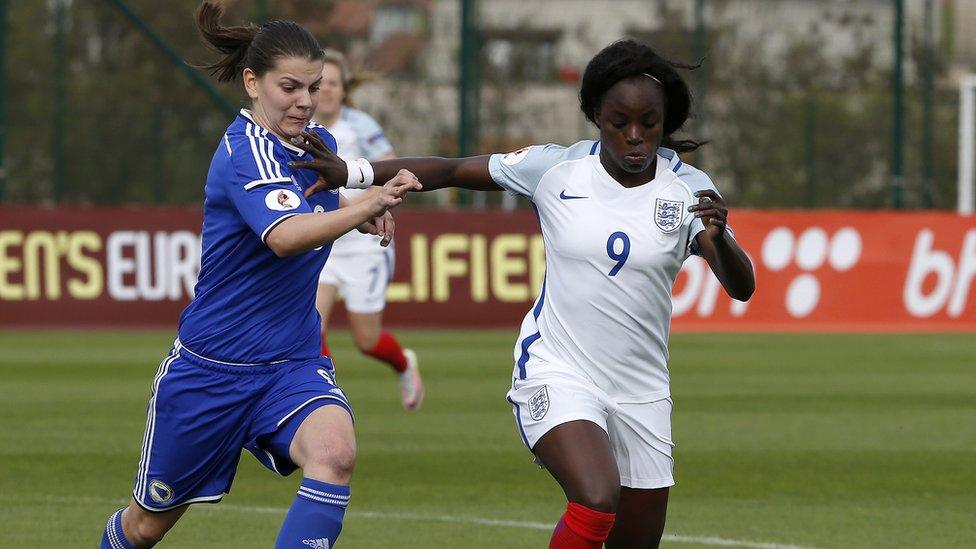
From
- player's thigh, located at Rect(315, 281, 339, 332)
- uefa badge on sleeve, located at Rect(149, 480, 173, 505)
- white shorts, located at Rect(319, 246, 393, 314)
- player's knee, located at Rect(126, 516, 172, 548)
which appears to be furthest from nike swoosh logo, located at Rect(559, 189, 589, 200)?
white shorts, located at Rect(319, 246, 393, 314)

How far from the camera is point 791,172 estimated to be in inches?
883

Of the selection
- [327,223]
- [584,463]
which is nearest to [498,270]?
[584,463]

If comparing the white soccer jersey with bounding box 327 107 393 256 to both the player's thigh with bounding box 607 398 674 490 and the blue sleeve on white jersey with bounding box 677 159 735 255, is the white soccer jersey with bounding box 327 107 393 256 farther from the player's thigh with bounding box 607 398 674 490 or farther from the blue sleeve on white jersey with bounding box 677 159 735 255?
the player's thigh with bounding box 607 398 674 490

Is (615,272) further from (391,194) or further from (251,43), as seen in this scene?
(251,43)

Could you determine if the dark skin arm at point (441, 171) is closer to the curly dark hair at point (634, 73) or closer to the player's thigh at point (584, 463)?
the curly dark hair at point (634, 73)

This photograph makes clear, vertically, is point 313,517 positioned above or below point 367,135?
below

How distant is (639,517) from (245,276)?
1.52 metres

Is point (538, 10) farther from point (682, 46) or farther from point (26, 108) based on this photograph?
point (26, 108)

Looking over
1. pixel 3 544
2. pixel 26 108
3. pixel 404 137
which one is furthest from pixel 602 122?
pixel 26 108

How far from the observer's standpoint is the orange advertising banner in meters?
18.7

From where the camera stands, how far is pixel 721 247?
18.0ft

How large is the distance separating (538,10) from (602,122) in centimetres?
1685

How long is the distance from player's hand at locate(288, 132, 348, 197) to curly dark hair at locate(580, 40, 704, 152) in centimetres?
88

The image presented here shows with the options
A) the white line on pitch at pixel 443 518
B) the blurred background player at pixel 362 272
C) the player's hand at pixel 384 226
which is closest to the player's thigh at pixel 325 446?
the player's hand at pixel 384 226
